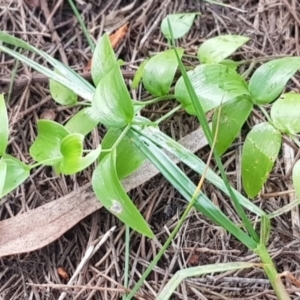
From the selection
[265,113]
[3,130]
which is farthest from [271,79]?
[3,130]

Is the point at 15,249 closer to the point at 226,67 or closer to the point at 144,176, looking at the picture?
the point at 144,176

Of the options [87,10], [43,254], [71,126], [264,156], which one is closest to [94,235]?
[43,254]

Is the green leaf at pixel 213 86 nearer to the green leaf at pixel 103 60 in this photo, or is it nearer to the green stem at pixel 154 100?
the green stem at pixel 154 100

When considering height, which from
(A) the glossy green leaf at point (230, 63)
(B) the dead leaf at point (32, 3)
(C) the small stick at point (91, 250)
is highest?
(B) the dead leaf at point (32, 3)

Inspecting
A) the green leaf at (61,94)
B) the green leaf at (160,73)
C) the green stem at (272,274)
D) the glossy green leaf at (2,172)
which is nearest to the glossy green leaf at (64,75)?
the green leaf at (61,94)

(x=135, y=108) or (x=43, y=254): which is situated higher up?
(x=135, y=108)

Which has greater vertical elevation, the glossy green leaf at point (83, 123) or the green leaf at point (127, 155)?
the glossy green leaf at point (83, 123)
